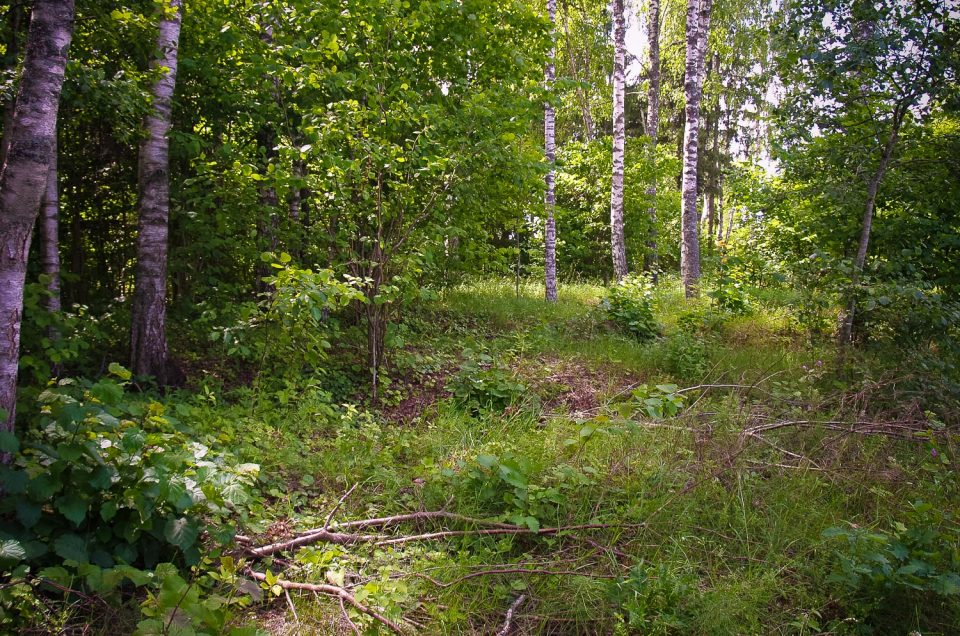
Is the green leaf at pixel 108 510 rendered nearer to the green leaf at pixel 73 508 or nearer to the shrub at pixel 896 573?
the green leaf at pixel 73 508

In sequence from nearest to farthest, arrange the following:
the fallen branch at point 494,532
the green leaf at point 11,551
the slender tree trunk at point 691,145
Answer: the green leaf at point 11,551 → the fallen branch at point 494,532 → the slender tree trunk at point 691,145

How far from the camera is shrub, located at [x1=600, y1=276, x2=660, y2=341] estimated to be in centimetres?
818

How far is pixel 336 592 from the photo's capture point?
2.61 meters

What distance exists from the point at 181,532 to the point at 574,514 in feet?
6.94

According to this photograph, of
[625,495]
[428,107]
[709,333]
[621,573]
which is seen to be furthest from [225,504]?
[709,333]

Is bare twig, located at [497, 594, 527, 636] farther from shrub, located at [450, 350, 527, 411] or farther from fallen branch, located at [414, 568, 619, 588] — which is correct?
shrub, located at [450, 350, 527, 411]

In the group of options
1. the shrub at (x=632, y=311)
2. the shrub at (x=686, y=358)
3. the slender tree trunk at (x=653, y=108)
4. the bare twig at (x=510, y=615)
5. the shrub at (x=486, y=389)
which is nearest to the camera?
the bare twig at (x=510, y=615)

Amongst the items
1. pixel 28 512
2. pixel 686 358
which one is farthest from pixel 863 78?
pixel 28 512

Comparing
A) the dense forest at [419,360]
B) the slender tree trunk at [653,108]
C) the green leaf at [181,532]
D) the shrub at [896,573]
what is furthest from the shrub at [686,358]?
the slender tree trunk at [653,108]

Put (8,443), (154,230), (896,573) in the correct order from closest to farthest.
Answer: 1. (8,443)
2. (896,573)
3. (154,230)

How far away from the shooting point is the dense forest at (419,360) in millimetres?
2525

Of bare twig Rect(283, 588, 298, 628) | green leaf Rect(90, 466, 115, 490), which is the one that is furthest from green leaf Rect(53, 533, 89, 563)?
bare twig Rect(283, 588, 298, 628)

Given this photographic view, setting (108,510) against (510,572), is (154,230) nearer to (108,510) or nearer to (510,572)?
(108,510)

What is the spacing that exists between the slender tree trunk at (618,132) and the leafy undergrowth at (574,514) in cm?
717
